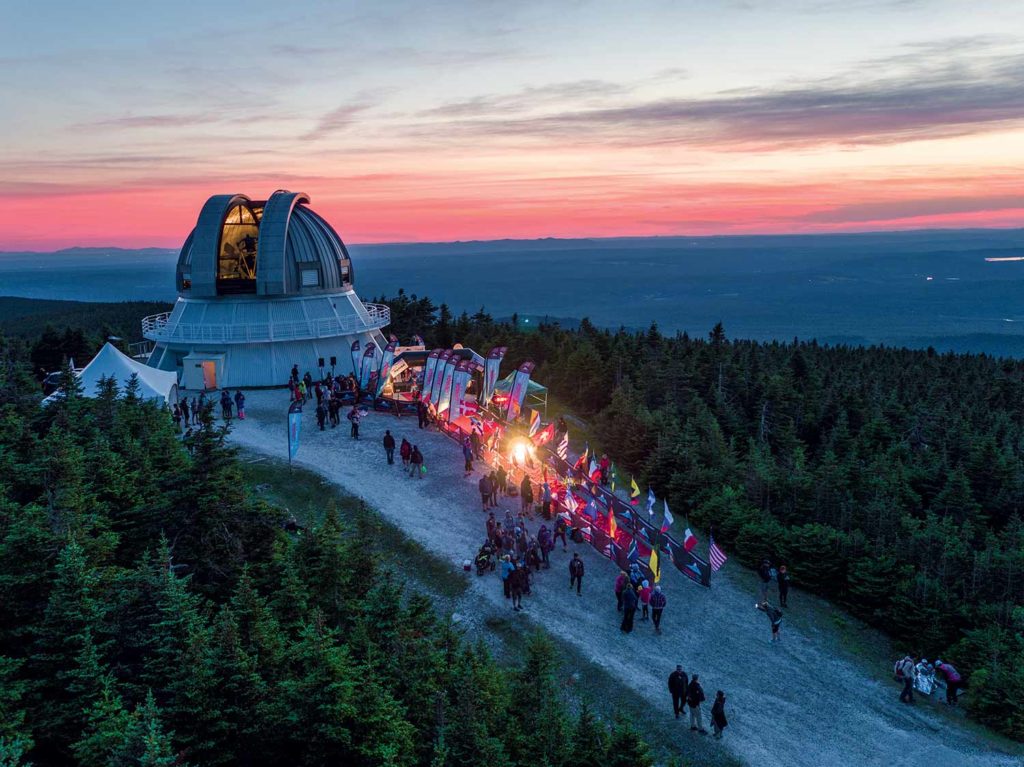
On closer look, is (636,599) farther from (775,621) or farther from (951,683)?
(951,683)

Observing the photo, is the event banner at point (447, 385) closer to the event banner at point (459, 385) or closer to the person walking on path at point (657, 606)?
the event banner at point (459, 385)

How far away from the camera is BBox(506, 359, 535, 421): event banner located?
30750mm

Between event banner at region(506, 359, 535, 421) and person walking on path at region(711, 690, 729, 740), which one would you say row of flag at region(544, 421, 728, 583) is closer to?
event banner at region(506, 359, 535, 421)

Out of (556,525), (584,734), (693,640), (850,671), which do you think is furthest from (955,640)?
(584,734)

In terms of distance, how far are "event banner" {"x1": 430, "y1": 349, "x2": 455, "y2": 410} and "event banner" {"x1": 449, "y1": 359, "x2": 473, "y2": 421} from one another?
1.07 meters

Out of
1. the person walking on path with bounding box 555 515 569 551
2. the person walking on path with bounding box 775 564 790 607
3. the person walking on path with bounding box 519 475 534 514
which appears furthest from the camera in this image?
the person walking on path with bounding box 519 475 534 514

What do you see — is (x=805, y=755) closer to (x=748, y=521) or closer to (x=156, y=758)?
(x=748, y=521)

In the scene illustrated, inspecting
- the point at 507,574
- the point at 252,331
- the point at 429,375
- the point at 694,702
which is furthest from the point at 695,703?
the point at 252,331

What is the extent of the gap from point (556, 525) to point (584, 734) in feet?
37.2

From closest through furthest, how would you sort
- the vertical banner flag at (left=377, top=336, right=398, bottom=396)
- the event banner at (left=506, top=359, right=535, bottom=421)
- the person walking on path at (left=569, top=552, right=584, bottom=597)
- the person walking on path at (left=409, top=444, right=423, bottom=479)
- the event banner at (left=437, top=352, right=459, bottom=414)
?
the person walking on path at (left=569, top=552, right=584, bottom=597) → the person walking on path at (left=409, top=444, right=423, bottom=479) → the event banner at (left=506, top=359, right=535, bottom=421) → the event banner at (left=437, top=352, right=459, bottom=414) → the vertical banner flag at (left=377, top=336, right=398, bottom=396)

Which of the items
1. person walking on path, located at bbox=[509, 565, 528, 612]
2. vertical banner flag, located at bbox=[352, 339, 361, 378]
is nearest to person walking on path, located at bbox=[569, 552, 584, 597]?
person walking on path, located at bbox=[509, 565, 528, 612]

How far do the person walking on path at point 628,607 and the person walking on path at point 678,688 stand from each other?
2.99 meters

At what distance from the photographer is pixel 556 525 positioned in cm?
2352

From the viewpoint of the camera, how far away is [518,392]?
31000 mm
